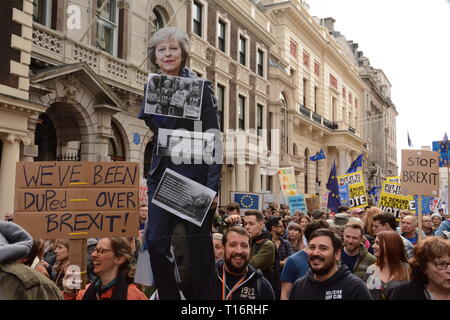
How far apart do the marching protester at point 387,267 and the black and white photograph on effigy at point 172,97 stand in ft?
7.00

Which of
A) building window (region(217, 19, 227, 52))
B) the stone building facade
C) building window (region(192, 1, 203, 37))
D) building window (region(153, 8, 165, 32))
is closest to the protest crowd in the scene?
the stone building facade

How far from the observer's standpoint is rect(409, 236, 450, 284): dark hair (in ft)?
11.3

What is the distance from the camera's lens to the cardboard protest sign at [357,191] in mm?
12758

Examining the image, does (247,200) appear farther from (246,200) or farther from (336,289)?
(336,289)

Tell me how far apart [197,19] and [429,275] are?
1627 centimetres

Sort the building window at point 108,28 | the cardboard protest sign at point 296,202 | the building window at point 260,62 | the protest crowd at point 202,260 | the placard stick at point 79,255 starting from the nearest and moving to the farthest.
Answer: the protest crowd at point 202,260 → the placard stick at point 79,255 → the building window at point 108,28 → the cardboard protest sign at point 296,202 → the building window at point 260,62

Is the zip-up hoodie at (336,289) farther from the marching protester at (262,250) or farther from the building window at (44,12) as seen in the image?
the building window at (44,12)

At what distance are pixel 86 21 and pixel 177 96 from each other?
10.6 meters

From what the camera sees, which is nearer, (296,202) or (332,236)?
(332,236)

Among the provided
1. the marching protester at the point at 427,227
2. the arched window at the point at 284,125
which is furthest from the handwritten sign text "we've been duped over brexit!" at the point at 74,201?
the arched window at the point at 284,125

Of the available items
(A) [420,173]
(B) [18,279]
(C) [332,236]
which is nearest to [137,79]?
(A) [420,173]

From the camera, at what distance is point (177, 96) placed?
398 centimetres

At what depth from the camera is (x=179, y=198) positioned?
150 inches
